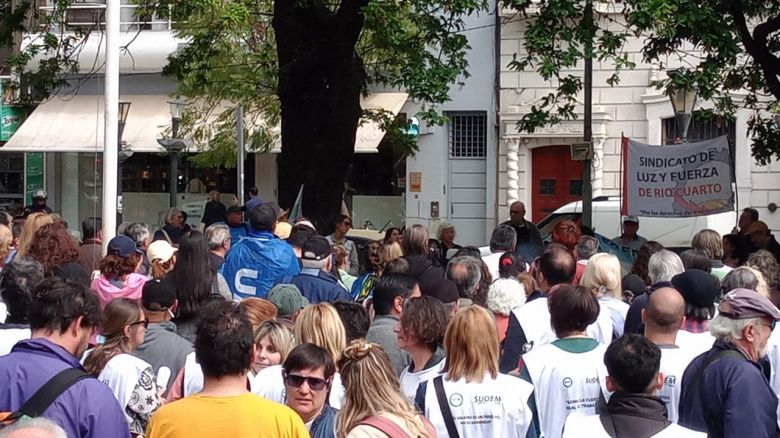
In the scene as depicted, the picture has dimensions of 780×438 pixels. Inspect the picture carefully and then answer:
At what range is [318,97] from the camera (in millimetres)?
13750

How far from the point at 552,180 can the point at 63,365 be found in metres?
19.9

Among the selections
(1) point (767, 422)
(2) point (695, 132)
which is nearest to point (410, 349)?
(1) point (767, 422)

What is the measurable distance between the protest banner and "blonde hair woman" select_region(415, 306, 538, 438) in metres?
9.92

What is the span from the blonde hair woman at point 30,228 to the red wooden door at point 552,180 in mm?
15395

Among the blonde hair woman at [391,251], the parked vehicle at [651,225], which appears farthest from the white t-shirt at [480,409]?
the parked vehicle at [651,225]

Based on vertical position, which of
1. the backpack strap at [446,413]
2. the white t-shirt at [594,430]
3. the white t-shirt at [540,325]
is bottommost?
the backpack strap at [446,413]

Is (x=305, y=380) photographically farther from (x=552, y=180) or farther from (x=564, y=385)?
(x=552, y=180)

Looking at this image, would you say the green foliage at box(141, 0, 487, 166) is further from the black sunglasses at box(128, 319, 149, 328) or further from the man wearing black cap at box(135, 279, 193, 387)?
the black sunglasses at box(128, 319, 149, 328)

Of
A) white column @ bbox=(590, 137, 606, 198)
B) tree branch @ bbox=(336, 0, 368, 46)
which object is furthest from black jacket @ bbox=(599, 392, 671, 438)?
white column @ bbox=(590, 137, 606, 198)

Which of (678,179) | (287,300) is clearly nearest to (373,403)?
(287,300)

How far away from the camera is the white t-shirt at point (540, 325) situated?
259 inches

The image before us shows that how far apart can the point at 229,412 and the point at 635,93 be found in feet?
65.9

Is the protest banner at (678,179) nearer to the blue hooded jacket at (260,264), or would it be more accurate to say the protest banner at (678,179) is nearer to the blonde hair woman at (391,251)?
the blonde hair woman at (391,251)

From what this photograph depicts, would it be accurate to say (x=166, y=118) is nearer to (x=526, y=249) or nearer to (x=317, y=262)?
(x=526, y=249)
